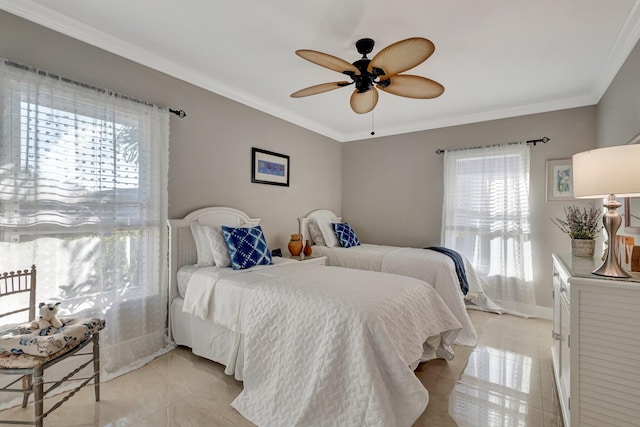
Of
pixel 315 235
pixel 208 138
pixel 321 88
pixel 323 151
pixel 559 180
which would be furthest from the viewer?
pixel 323 151

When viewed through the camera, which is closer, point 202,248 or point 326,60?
point 326,60

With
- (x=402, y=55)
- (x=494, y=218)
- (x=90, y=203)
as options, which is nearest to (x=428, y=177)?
(x=494, y=218)

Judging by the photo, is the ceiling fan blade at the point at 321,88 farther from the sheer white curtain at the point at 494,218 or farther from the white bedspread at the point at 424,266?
the sheer white curtain at the point at 494,218

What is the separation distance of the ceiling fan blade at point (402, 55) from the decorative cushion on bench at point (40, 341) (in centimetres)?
245

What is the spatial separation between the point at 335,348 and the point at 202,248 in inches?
66.4

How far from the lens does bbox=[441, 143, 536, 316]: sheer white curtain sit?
3.65 metres

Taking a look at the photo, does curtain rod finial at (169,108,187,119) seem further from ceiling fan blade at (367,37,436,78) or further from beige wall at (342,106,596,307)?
beige wall at (342,106,596,307)

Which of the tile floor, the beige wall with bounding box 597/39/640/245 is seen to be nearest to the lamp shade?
the beige wall with bounding box 597/39/640/245

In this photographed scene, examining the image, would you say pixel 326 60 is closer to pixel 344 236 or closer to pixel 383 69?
pixel 383 69

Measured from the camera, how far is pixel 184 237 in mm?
2775

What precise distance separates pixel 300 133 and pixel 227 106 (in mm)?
1289

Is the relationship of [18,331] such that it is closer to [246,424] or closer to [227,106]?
[246,424]

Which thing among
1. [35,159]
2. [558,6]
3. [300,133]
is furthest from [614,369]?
[300,133]

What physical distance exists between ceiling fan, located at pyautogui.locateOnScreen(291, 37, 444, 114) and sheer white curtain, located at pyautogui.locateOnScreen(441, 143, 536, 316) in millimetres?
2092
